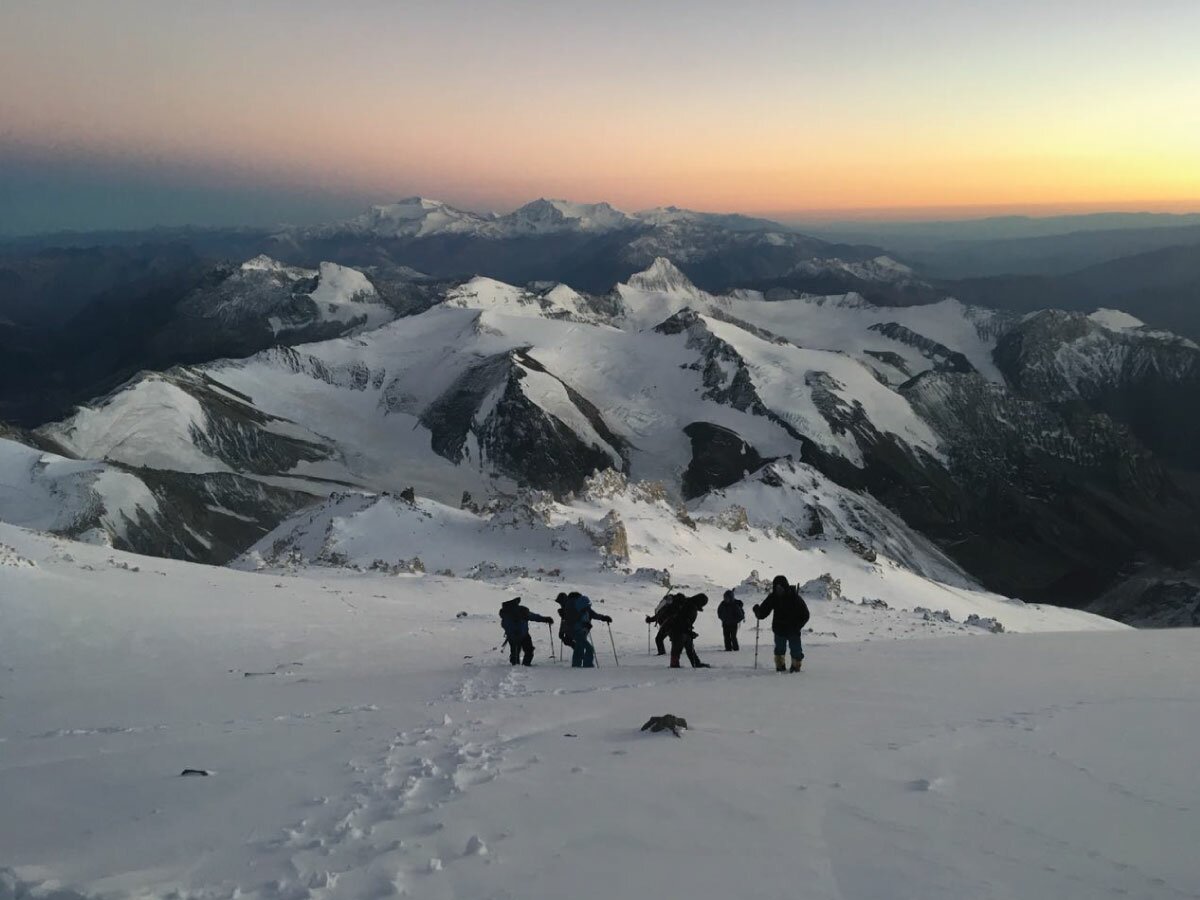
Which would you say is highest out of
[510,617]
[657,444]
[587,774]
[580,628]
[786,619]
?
[587,774]

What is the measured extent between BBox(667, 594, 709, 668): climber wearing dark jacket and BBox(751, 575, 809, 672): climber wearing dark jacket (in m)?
1.56

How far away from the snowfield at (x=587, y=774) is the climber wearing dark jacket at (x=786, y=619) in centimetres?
45

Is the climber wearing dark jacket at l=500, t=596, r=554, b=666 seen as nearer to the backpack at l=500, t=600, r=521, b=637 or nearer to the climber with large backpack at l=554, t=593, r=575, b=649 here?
the backpack at l=500, t=600, r=521, b=637

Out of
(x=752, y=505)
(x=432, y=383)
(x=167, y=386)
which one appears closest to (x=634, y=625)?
(x=752, y=505)

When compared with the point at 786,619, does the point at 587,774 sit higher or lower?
higher

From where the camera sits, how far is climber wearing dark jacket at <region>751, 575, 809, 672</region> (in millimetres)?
13445

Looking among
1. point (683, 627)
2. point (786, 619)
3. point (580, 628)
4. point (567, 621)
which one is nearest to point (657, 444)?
point (567, 621)

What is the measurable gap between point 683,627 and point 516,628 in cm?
334

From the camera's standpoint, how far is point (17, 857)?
5.68 metres

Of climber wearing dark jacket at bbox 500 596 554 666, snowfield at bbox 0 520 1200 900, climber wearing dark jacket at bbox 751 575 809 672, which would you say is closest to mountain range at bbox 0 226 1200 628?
climber wearing dark jacket at bbox 500 596 554 666

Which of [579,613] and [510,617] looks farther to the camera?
[579,613]

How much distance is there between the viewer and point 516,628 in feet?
51.0

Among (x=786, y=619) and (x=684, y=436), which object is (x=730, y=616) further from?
(x=684, y=436)

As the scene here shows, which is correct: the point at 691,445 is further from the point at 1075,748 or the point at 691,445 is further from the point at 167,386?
the point at 1075,748
